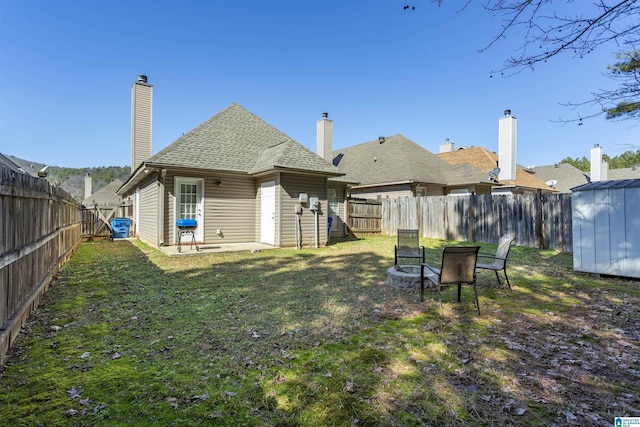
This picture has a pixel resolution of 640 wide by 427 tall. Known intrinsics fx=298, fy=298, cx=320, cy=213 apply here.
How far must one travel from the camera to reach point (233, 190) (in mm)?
11969

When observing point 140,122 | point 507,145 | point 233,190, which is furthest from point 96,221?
point 507,145

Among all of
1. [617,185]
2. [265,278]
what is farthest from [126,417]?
[617,185]

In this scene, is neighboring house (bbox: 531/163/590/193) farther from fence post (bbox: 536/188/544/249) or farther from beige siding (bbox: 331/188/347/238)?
beige siding (bbox: 331/188/347/238)

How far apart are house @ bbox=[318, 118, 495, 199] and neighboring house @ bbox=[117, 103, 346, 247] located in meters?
4.14

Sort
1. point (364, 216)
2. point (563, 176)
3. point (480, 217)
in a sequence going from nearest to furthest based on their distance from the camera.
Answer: point (480, 217) < point (364, 216) < point (563, 176)

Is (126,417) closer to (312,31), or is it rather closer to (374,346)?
(374,346)

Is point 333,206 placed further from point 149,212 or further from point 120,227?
point 120,227

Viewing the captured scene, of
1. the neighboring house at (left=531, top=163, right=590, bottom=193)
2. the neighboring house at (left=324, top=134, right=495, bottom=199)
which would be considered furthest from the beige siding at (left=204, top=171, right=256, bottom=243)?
the neighboring house at (left=531, top=163, right=590, bottom=193)

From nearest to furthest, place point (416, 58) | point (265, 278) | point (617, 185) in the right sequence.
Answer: point (617, 185)
point (265, 278)
point (416, 58)

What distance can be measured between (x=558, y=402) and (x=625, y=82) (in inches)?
191

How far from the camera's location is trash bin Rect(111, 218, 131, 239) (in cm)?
1510

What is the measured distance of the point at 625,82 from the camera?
4.45 metres

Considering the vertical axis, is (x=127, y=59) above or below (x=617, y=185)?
above

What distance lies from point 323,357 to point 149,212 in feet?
39.4
